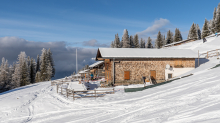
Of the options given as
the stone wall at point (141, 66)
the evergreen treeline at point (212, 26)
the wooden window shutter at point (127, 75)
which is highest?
the evergreen treeline at point (212, 26)

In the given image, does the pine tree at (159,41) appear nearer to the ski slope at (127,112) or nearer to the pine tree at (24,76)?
the pine tree at (24,76)

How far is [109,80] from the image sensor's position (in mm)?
24328

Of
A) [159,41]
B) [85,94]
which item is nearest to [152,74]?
[85,94]

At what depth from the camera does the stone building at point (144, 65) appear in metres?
23.8

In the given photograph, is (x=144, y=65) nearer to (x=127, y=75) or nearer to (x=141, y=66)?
(x=141, y=66)

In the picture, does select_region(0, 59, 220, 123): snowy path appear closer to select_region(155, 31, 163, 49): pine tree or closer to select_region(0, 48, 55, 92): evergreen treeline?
select_region(0, 48, 55, 92): evergreen treeline

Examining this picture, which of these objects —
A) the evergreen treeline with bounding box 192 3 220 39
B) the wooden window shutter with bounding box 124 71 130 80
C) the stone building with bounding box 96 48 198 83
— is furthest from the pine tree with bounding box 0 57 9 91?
the evergreen treeline with bounding box 192 3 220 39

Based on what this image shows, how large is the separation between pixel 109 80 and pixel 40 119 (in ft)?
48.4

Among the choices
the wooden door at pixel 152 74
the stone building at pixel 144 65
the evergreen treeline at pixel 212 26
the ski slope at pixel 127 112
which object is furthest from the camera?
the evergreen treeline at pixel 212 26

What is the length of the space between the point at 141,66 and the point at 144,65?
22.2 inches

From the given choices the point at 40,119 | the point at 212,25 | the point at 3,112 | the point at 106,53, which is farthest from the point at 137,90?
the point at 212,25

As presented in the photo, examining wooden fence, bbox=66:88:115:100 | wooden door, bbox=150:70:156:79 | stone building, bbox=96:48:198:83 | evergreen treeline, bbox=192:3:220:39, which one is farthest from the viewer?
evergreen treeline, bbox=192:3:220:39

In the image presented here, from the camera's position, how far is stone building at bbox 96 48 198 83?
78.0ft

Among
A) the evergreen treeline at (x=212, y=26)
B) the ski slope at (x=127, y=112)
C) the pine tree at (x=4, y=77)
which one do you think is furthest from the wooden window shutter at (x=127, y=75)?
the evergreen treeline at (x=212, y=26)
